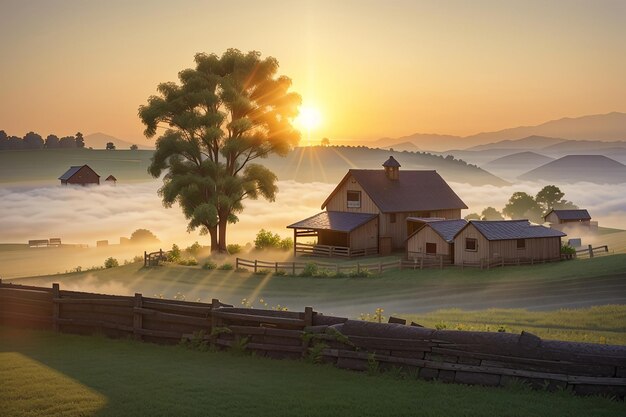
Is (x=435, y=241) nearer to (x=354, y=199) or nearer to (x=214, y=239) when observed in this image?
(x=354, y=199)

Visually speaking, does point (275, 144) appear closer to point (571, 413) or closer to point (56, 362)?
point (56, 362)

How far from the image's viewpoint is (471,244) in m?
55.6

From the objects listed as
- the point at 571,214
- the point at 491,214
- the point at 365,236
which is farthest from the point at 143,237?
the point at 491,214

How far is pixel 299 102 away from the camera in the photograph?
68062 mm

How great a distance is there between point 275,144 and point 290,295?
80.5 feet

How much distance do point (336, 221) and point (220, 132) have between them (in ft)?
46.5

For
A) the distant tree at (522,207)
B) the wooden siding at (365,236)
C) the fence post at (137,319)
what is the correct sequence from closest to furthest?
the fence post at (137,319)
the wooden siding at (365,236)
the distant tree at (522,207)

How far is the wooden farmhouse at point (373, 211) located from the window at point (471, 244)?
13.5 meters

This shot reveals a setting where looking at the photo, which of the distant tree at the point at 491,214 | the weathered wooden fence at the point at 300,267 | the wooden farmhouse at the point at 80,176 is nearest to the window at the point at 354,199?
the weathered wooden fence at the point at 300,267

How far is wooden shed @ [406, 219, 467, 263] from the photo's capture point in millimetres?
57719

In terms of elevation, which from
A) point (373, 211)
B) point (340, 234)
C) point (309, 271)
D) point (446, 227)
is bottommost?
point (309, 271)

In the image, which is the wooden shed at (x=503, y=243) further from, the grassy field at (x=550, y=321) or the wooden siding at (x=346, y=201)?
the grassy field at (x=550, y=321)

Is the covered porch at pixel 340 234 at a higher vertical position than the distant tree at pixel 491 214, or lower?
lower

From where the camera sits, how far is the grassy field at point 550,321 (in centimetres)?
2639
